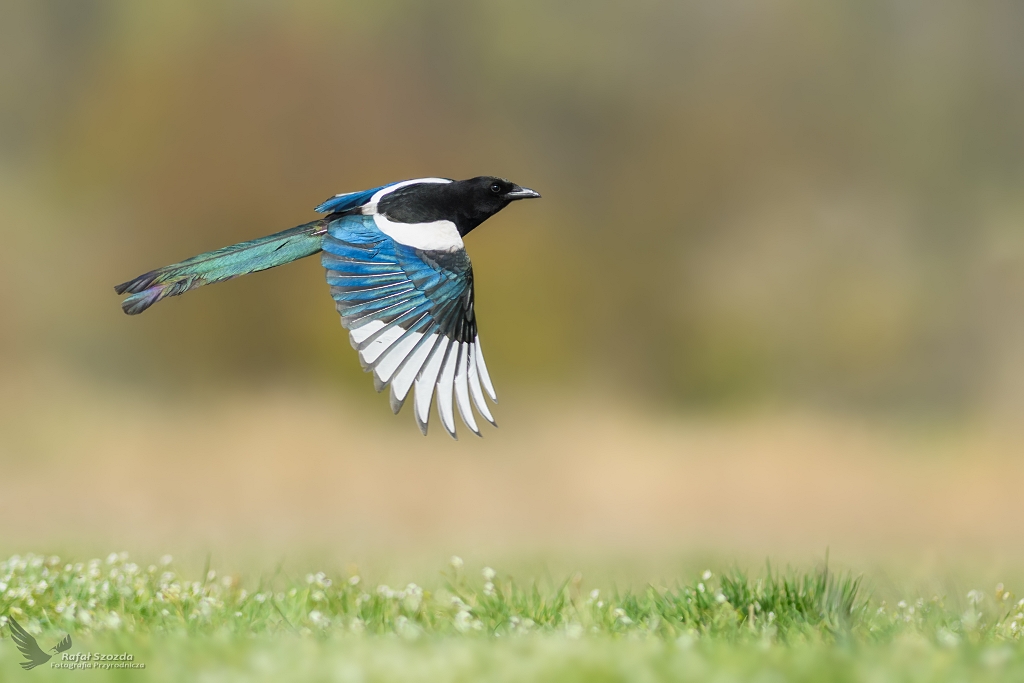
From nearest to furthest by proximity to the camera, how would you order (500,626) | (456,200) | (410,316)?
(500,626) < (410,316) < (456,200)

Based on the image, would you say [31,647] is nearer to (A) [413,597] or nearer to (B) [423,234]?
(A) [413,597]

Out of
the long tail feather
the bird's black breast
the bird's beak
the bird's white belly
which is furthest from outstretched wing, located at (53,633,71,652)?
the bird's beak

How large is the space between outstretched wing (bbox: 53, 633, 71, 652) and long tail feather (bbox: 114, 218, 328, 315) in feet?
4.99

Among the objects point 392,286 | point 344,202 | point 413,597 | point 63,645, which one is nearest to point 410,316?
point 392,286

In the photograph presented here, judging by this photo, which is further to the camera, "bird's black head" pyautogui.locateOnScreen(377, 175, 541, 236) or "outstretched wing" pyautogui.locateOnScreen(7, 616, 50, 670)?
"bird's black head" pyautogui.locateOnScreen(377, 175, 541, 236)

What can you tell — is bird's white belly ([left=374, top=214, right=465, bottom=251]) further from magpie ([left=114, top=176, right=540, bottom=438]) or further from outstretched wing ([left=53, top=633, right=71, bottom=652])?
outstretched wing ([left=53, top=633, right=71, bottom=652])

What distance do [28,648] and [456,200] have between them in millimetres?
2895

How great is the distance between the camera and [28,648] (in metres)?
3.03

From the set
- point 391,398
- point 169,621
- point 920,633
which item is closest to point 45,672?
point 169,621

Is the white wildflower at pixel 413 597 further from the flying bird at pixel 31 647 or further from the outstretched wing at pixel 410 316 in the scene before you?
the flying bird at pixel 31 647

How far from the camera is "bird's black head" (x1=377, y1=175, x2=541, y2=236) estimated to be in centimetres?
470

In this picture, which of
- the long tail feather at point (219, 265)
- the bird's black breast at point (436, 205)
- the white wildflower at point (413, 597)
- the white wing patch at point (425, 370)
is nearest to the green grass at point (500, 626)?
the white wildflower at point (413, 597)

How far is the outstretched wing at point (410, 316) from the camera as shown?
3.91 m

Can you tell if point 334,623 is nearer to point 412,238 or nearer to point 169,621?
point 169,621
